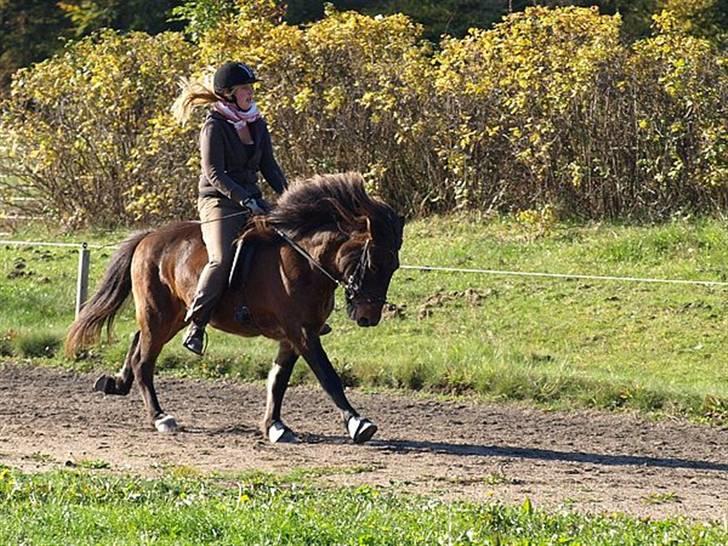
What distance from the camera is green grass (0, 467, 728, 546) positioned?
25.4 ft

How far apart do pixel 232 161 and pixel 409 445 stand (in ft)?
8.53

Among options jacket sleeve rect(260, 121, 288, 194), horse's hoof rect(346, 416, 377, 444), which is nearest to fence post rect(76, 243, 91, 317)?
jacket sleeve rect(260, 121, 288, 194)

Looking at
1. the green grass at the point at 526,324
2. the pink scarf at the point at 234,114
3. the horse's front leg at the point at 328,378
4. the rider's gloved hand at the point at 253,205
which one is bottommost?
the green grass at the point at 526,324

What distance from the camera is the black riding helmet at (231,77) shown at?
1225 cm

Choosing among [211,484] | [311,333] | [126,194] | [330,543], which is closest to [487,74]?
[126,194]

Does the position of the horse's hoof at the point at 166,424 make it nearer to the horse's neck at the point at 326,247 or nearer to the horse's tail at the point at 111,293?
the horse's tail at the point at 111,293

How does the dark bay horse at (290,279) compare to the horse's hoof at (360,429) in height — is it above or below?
above

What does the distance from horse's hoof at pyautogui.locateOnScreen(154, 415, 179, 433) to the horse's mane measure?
1673 mm

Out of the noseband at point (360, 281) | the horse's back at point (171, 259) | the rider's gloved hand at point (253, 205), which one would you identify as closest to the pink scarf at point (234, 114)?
the rider's gloved hand at point (253, 205)

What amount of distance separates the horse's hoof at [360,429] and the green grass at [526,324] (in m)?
2.84

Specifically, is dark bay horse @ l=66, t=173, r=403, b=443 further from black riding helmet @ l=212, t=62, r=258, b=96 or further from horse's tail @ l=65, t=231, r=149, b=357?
black riding helmet @ l=212, t=62, r=258, b=96

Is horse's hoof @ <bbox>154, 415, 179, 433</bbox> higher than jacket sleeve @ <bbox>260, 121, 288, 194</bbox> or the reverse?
the reverse

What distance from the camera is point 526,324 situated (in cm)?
1706

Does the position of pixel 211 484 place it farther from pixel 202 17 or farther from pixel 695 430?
pixel 202 17
